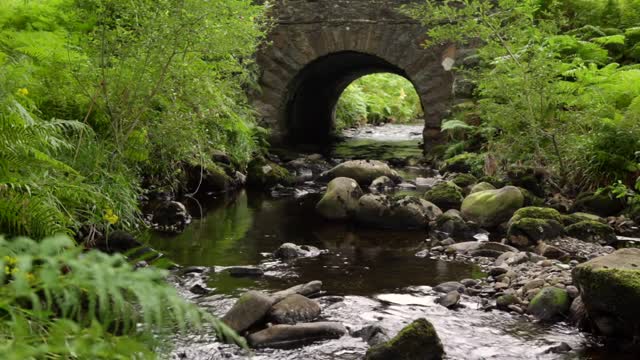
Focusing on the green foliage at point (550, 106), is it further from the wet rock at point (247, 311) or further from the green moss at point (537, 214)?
the wet rock at point (247, 311)

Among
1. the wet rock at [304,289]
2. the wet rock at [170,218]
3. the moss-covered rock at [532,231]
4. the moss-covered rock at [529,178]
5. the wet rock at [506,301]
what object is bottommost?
the wet rock at [170,218]

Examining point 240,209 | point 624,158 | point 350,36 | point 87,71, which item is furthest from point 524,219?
point 350,36

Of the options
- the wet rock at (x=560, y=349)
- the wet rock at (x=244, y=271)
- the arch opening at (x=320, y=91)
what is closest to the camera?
the wet rock at (x=560, y=349)

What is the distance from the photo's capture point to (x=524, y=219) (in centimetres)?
759

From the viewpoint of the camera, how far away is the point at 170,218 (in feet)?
27.8

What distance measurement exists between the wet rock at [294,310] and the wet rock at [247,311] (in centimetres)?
7

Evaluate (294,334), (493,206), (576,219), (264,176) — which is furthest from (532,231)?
(264,176)

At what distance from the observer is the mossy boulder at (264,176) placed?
11.9 metres

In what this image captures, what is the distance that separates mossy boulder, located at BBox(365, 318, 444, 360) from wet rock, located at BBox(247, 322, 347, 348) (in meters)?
0.48

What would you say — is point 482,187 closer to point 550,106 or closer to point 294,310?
point 550,106

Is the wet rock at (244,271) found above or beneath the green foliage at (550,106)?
beneath

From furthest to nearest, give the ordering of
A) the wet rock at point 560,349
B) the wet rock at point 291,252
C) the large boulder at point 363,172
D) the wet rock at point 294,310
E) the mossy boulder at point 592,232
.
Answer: the large boulder at point 363,172
the mossy boulder at point 592,232
the wet rock at point 291,252
the wet rock at point 294,310
the wet rock at point 560,349

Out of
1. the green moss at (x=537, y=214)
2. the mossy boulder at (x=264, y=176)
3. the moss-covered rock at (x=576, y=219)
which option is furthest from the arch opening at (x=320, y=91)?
the moss-covered rock at (x=576, y=219)

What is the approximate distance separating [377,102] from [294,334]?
23566 mm
